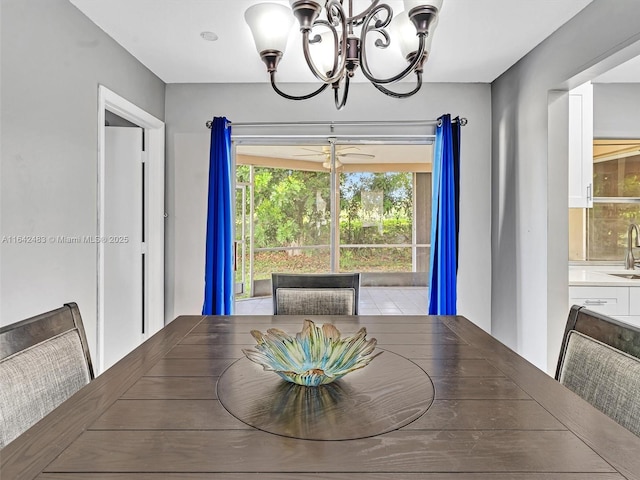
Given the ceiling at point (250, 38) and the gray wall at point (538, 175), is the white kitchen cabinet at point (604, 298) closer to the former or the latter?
the gray wall at point (538, 175)

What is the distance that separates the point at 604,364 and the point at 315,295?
1331mm

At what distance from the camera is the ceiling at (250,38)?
2217mm

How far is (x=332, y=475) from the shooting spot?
0.71 meters

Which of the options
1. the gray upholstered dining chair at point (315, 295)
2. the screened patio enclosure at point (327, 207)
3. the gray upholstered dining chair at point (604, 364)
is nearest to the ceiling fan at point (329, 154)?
the screened patio enclosure at point (327, 207)

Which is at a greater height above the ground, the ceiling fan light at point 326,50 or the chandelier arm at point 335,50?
the ceiling fan light at point 326,50

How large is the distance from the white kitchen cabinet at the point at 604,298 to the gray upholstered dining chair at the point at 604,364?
1569mm

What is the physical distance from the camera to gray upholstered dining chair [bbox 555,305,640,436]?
1022 millimetres

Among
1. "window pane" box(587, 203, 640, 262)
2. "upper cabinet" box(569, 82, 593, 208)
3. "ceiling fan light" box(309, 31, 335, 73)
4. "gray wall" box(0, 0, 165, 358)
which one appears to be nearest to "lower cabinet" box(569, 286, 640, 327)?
"upper cabinet" box(569, 82, 593, 208)

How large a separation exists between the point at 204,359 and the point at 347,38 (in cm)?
124

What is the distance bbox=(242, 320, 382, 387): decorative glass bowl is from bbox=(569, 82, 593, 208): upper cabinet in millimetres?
2442

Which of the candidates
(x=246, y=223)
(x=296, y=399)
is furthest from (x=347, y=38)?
(x=246, y=223)

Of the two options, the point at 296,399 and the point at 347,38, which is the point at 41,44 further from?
the point at 296,399

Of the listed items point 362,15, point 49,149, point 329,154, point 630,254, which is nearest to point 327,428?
point 362,15

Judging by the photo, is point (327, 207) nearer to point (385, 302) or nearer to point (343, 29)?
point (385, 302)
